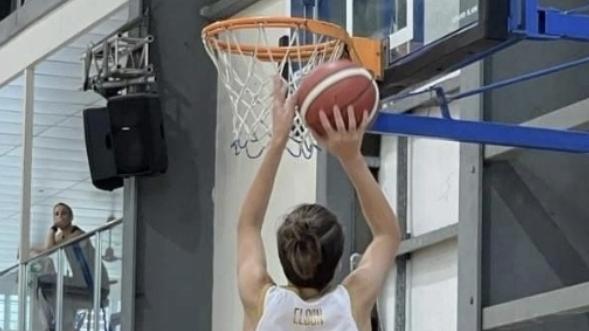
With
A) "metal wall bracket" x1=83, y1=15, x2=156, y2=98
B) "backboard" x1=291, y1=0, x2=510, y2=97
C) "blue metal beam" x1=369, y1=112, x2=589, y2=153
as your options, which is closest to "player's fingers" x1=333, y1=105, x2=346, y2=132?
"backboard" x1=291, y1=0, x2=510, y2=97

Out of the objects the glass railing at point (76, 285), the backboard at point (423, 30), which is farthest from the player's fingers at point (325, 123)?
the glass railing at point (76, 285)

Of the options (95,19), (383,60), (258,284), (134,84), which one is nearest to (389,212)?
(258,284)

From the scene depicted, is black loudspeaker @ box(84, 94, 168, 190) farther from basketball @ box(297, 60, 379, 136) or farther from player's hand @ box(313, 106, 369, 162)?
player's hand @ box(313, 106, 369, 162)

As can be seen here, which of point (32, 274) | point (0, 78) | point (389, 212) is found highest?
point (389, 212)

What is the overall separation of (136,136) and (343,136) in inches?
331

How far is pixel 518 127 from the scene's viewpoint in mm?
6461

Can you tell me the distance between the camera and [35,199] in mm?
15219

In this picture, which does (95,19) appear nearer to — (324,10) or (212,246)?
(212,246)

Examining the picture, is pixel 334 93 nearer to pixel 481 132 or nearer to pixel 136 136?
pixel 481 132

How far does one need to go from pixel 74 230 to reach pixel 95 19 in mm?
1977

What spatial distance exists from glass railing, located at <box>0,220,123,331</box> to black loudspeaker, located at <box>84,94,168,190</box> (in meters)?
0.82

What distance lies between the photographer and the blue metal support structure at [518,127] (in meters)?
5.55

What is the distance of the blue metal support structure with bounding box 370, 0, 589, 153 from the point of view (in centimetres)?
555

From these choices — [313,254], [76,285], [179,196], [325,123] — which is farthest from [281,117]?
[76,285]
